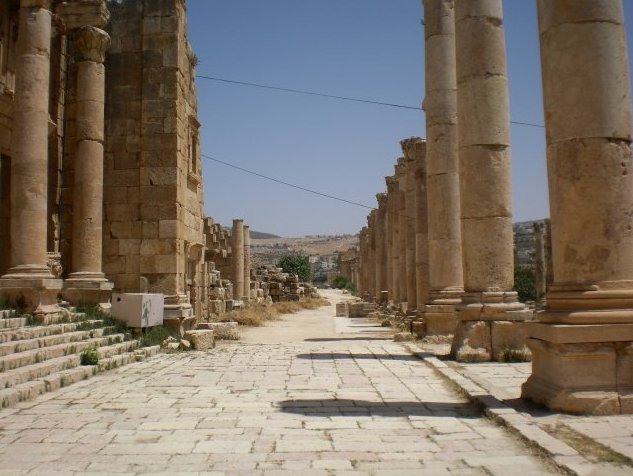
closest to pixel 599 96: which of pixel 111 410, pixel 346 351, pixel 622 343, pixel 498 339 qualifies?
pixel 622 343

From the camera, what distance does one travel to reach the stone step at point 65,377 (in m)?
7.03

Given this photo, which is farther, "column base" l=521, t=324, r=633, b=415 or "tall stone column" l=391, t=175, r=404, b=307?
"tall stone column" l=391, t=175, r=404, b=307

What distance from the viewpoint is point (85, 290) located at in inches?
502

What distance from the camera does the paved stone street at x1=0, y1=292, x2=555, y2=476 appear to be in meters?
4.61

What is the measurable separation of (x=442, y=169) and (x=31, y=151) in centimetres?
825

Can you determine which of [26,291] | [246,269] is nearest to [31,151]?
[26,291]

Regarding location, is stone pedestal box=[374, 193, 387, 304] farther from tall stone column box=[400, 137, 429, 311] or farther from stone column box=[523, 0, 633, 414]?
stone column box=[523, 0, 633, 414]

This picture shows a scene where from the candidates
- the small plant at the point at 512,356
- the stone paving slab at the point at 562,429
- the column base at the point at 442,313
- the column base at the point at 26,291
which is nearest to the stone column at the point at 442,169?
the column base at the point at 442,313

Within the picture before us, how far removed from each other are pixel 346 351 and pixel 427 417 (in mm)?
6406

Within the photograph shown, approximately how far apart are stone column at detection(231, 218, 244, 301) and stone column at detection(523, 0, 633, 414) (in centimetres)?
2728

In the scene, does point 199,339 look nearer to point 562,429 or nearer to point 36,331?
point 36,331

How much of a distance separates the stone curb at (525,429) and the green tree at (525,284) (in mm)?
35055

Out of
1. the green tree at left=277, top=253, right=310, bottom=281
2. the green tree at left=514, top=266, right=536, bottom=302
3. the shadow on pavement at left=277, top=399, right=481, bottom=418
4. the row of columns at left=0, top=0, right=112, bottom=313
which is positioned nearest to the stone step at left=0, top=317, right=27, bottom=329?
the row of columns at left=0, top=0, right=112, bottom=313

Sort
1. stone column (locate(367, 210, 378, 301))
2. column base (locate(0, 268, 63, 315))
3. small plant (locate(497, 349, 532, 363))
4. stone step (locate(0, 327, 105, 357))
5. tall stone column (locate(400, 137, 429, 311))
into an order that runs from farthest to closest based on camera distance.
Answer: stone column (locate(367, 210, 378, 301))
tall stone column (locate(400, 137, 429, 311))
column base (locate(0, 268, 63, 315))
small plant (locate(497, 349, 532, 363))
stone step (locate(0, 327, 105, 357))
